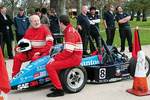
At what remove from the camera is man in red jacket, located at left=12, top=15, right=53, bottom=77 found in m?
9.45

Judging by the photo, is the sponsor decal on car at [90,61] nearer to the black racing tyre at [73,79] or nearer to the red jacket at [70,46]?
the black racing tyre at [73,79]

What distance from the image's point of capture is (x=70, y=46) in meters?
8.79

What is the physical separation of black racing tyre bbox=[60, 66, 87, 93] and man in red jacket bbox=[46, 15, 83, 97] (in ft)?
0.33

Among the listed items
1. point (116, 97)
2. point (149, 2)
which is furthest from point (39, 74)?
point (149, 2)

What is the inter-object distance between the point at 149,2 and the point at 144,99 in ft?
154

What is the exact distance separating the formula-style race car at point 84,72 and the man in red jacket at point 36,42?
22cm

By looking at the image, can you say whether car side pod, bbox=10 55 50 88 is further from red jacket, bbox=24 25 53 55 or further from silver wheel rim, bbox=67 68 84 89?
silver wheel rim, bbox=67 68 84 89

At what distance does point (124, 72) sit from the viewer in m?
10.3

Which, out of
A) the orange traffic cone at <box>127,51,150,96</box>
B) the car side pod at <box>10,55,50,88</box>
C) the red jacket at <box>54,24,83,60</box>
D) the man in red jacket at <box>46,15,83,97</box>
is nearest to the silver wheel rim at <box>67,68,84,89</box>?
the man in red jacket at <box>46,15,83,97</box>

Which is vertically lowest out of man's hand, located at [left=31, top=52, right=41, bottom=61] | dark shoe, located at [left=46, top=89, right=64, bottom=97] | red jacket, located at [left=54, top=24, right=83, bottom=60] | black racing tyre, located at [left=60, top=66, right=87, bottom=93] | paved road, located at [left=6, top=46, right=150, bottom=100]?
paved road, located at [left=6, top=46, right=150, bottom=100]

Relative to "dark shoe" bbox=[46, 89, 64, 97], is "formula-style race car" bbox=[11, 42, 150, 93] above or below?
above

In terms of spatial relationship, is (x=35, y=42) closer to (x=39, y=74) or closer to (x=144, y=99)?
(x=39, y=74)

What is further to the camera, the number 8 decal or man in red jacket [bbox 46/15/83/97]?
the number 8 decal

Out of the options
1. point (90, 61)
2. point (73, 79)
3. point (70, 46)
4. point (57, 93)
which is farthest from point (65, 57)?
point (90, 61)
